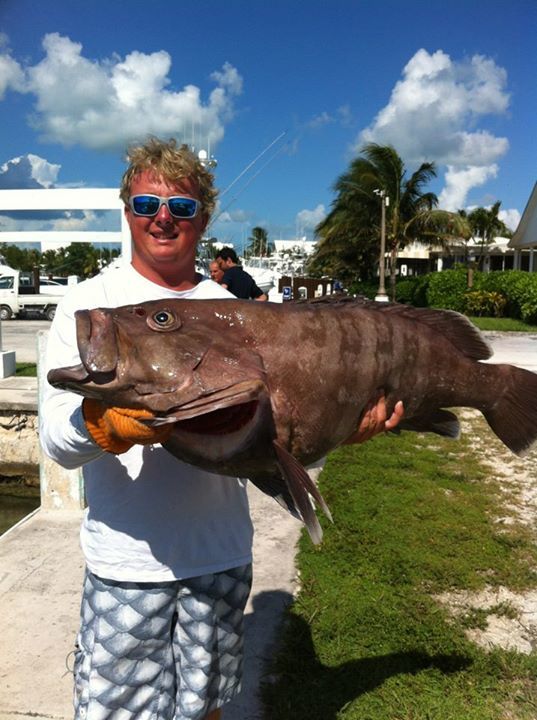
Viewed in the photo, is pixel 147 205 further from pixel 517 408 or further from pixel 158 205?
pixel 517 408

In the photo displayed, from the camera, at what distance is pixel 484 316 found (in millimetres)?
26609

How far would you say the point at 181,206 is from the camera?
213 centimetres

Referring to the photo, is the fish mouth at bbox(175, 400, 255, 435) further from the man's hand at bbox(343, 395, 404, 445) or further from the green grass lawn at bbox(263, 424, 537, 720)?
the green grass lawn at bbox(263, 424, 537, 720)

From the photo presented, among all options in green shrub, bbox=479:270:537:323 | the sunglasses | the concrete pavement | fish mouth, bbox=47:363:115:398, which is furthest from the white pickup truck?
fish mouth, bbox=47:363:115:398

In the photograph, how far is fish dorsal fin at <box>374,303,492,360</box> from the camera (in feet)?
7.27

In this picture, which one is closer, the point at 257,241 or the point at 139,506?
the point at 139,506

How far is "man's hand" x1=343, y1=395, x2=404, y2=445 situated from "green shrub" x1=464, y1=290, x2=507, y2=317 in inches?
1018

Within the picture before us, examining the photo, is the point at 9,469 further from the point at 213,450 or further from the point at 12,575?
the point at 213,450

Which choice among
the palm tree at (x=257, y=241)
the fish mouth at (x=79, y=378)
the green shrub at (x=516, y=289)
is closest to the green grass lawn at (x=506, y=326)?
the green shrub at (x=516, y=289)

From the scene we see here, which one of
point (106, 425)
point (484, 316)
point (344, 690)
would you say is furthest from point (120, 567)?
point (484, 316)

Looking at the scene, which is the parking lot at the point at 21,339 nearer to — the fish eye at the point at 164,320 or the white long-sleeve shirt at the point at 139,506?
the white long-sleeve shirt at the point at 139,506

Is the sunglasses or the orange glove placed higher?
the sunglasses

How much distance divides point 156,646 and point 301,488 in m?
0.95

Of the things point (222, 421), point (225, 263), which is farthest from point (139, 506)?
point (225, 263)
